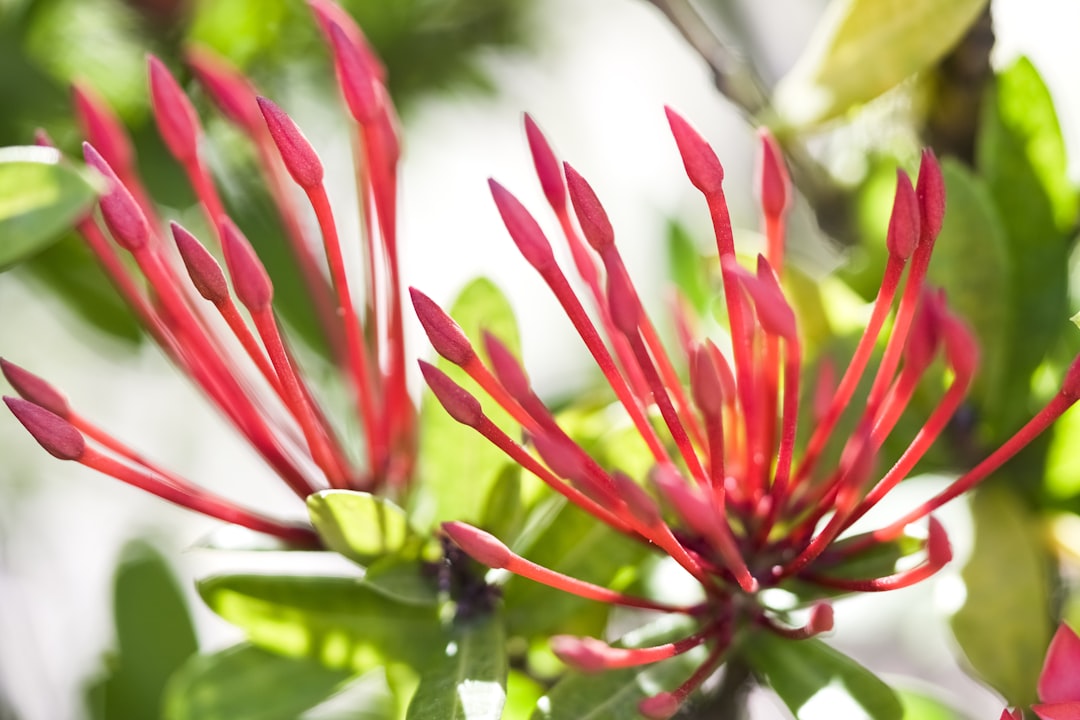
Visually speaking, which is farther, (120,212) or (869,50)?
(869,50)

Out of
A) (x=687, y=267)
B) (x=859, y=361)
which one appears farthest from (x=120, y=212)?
(x=687, y=267)

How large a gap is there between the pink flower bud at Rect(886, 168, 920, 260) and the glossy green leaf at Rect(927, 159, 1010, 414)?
0.10 metres

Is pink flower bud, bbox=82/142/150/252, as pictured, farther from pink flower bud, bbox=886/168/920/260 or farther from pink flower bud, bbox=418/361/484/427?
pink flower bud, bbox=886/168/920/260

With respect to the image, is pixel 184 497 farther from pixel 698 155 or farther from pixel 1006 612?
pixel 1006 612

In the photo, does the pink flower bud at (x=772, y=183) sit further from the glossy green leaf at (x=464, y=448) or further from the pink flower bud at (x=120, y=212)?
the pink flower bud at (x=120, y=212)

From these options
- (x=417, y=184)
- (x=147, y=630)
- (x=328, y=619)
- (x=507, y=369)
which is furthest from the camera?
(x=417, y=184)

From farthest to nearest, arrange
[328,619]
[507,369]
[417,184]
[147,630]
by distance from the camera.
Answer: [417,184]
[147,630]
[328,619]
[507,369]

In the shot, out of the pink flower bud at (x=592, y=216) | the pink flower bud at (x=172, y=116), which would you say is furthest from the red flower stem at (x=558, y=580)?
the pink flower bud at (x=172, y=116)

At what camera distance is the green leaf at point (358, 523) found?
0.37 m

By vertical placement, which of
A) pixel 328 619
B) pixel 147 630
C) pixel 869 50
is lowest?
pixel 147 630

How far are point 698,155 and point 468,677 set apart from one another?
195mm

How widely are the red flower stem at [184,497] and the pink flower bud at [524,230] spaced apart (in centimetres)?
14

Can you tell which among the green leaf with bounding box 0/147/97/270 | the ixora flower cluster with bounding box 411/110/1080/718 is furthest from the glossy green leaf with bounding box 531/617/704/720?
the green leaf with bounding box 0/147/97/270

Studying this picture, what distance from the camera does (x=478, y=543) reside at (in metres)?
0.34
